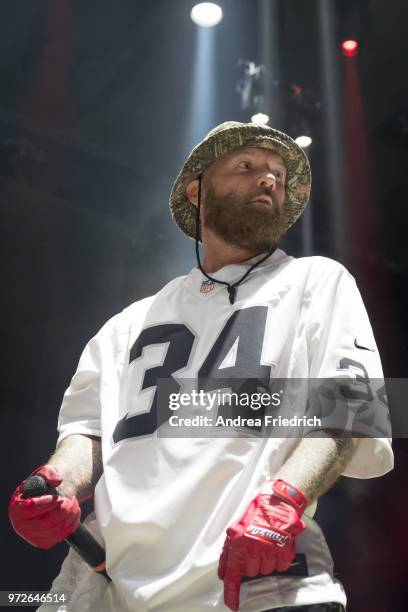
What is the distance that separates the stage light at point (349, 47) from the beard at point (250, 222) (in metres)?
2.74

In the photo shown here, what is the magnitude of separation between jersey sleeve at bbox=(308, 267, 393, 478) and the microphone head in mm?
575

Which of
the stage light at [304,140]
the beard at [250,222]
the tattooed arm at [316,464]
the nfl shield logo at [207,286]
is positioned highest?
the stage light at [304,140]

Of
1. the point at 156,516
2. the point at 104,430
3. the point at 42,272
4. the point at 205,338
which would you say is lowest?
the point at 156,516

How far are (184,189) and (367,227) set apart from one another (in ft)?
10.3

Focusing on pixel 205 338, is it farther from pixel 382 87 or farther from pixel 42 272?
pixel 382 87

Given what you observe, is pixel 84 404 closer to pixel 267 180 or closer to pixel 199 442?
pixel 199 442

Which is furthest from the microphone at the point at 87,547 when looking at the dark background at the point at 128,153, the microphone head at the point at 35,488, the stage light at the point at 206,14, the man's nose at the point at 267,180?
the stage light at the point at 206,14

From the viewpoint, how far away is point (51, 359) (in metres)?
4.08

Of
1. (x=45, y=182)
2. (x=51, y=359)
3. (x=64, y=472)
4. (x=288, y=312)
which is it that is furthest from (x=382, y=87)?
(x=64, y=472)

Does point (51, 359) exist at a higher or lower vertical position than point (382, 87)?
lower

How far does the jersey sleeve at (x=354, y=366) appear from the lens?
125cm

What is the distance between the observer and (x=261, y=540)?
3.44 feet

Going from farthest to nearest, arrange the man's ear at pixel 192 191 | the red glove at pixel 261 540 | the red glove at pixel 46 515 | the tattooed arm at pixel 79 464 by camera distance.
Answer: the man's ear at pixel 192 191
the tattooed arm at pixel 79 464
the red glove at pixel 46 515
the red glove at pixel 261 540

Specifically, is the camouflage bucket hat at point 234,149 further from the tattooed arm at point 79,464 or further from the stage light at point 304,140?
the stage light at point 304,140
